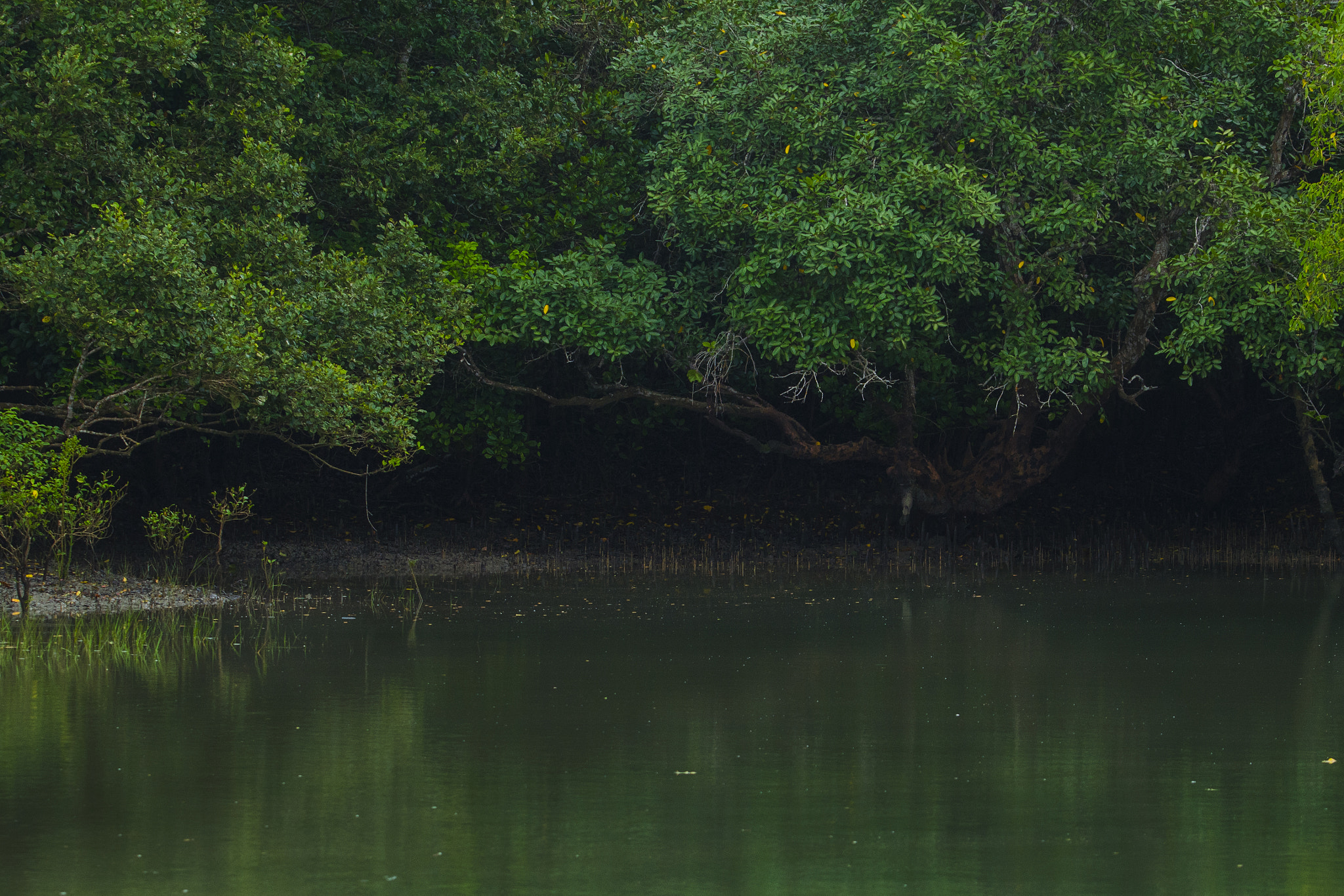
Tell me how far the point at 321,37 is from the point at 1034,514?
1279cm

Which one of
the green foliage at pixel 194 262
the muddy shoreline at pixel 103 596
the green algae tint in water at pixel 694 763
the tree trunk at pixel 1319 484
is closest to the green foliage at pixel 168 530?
the muddy shoreline at pixel 103 596

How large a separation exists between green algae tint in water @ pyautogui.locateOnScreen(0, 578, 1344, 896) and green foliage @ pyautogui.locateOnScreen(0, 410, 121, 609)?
2.59 meters

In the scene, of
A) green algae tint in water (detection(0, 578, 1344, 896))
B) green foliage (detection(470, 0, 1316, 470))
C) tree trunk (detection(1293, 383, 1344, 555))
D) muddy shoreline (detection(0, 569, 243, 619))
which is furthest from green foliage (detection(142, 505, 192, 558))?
tree trunk (detection(1293, 383, 1344, 555))

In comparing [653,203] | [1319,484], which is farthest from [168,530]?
[1319,484]

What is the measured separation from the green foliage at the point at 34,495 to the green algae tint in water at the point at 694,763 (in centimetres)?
259

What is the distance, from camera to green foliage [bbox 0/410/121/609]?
48.5ft

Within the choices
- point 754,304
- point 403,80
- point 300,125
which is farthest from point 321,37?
point 754,304

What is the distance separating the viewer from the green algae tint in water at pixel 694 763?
632 cm

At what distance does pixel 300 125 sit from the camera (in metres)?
17.9

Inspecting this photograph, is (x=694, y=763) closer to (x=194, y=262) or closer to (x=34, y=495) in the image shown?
(x=34, y=495)

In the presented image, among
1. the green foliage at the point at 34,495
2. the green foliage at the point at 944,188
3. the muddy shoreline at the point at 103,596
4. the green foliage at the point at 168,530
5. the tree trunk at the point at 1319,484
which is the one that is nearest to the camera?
the green foliage at the point at 34,495

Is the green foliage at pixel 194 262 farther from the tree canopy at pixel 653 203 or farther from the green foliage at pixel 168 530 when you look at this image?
the green foliage at pixel 168 530

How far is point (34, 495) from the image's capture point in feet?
48.0

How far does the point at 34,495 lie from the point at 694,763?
862 centimetres
